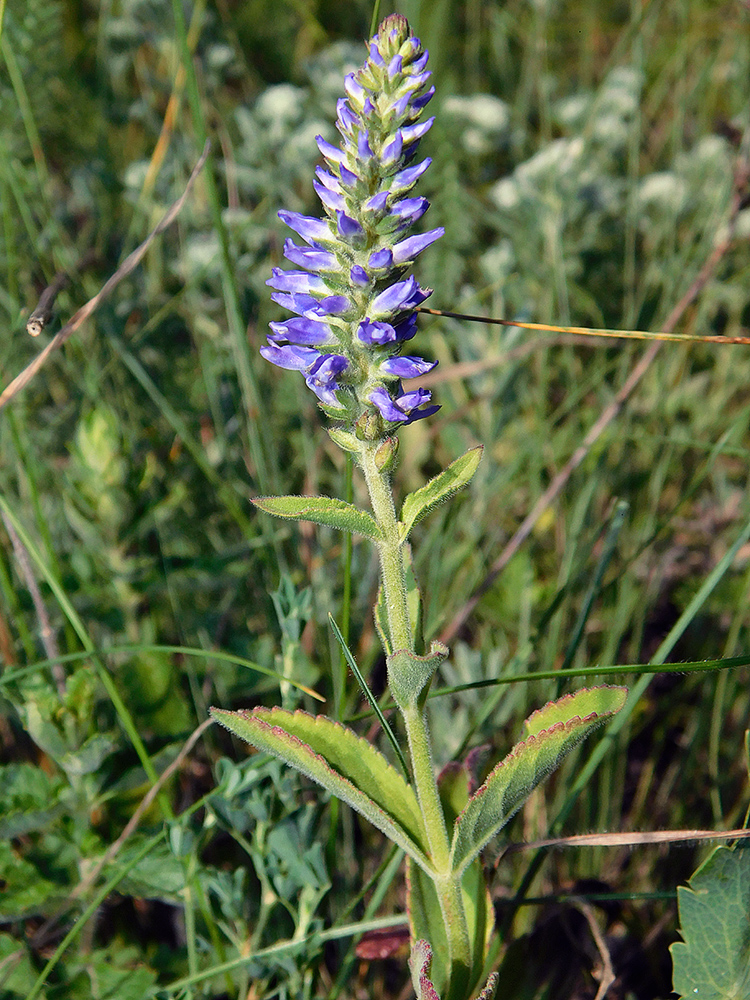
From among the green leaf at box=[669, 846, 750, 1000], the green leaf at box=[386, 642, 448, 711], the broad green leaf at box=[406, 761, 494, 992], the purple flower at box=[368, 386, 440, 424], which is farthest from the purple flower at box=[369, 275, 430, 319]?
the green leaf at box=[669, 846, 750, 1000]

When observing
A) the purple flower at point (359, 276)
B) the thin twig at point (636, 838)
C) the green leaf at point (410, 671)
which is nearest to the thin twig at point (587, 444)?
the thin twig at point (636, 838)

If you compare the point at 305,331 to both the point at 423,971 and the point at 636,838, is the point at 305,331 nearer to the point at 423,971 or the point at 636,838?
the point at 423,971

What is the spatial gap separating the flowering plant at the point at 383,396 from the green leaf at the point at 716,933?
36 centimetres

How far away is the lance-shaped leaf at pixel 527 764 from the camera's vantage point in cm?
128

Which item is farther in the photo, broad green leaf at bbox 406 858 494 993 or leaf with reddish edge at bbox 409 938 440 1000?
broad green leaf at bbox 406 858 494 993

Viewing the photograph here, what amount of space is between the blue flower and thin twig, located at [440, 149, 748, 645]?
3.46 ft

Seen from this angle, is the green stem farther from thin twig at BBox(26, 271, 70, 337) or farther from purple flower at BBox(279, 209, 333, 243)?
thin twig at BBox(26, 271, 70, 337)

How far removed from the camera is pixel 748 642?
2574 mm

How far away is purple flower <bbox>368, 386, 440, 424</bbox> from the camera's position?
121cm

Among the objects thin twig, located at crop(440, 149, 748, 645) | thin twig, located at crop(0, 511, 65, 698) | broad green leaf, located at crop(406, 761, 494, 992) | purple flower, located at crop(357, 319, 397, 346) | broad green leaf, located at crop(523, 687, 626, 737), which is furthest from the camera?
thin twig, located at crop(440, 149, 748, 645)

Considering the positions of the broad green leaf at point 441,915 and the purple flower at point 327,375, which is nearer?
the purple flower at point 327,375

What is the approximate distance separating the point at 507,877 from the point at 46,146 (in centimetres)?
406

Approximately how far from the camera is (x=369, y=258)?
49.0 inches

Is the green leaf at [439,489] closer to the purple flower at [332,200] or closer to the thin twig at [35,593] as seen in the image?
the purple flower at [332,200]
